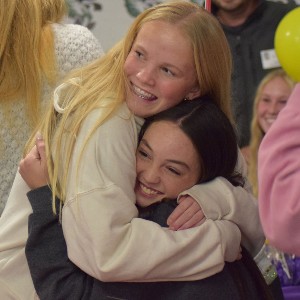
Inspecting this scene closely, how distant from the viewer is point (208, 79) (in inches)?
55.7

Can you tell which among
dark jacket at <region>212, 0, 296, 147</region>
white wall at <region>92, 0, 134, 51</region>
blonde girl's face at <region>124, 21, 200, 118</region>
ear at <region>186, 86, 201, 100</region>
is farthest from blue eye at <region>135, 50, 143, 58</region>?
white wall at <region>92, 0, 134, 51</region>

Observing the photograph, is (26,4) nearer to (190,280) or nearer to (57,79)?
(57,79)

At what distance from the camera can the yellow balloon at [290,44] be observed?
157 cm

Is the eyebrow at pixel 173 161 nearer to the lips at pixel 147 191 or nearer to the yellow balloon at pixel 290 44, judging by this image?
the lips at pixel 147 191

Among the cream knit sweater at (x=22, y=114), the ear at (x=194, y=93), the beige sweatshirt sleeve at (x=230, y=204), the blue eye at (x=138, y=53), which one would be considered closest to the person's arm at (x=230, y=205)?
the beige sweatshirt sleeve at (x=230, y=204)

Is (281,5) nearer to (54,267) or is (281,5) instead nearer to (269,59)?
(269,59)

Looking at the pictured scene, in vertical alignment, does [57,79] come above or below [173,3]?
below

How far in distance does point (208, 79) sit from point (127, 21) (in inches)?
48.1

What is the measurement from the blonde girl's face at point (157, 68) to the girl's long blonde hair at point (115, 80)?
0.05 ft

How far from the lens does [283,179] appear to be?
1040mm

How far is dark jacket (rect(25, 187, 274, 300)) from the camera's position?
1.31 metres

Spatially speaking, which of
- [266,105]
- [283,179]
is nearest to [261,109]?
[266,105]

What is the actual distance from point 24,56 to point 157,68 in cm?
36

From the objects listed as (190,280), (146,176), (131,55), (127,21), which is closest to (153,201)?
(146,176)
